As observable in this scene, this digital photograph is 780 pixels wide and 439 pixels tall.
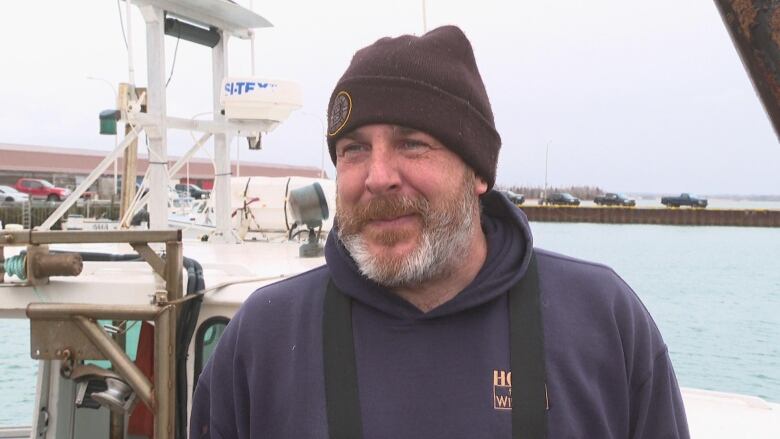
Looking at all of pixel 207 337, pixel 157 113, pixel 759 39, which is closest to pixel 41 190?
pixel 157 113

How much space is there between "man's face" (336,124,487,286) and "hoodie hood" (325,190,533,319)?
0.21 ft

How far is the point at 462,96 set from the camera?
6.29 ft

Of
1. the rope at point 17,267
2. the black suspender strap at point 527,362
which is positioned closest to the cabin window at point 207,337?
the rope at point 17,267

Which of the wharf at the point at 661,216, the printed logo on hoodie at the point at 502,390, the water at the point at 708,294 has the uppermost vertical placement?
the printed logo on hoodie at the point at 502,390

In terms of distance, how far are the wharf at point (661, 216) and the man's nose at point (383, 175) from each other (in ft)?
218

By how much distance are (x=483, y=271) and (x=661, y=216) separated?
231 ft

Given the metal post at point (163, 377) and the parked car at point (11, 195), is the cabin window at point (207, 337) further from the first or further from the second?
the parked car at point (11, 195)

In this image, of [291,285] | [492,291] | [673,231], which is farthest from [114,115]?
[673,231]

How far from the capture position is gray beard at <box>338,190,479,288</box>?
72.1 inches

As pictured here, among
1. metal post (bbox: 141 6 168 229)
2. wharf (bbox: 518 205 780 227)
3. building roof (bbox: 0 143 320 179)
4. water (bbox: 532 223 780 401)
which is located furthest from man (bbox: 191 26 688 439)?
wharf (bbox: 518 205 780 227)

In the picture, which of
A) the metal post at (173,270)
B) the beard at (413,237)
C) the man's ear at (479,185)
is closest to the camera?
the beard at (413,237)

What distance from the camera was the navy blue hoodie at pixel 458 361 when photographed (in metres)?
1.76

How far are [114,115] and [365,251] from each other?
5014 mm

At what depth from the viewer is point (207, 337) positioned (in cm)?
367
